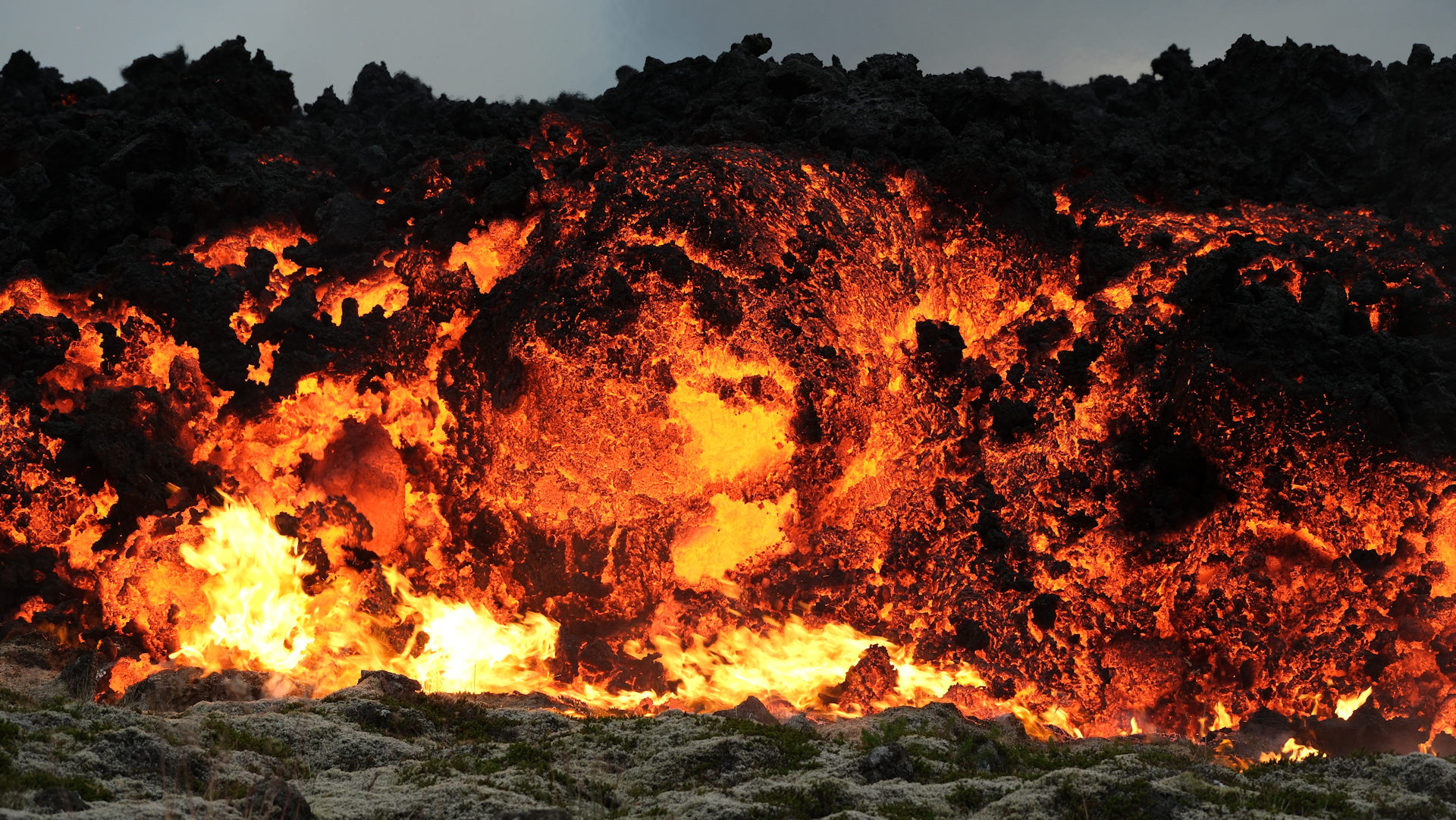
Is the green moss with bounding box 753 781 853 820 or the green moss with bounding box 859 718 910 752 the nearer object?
the green moss with bounding box 753 781 853 820

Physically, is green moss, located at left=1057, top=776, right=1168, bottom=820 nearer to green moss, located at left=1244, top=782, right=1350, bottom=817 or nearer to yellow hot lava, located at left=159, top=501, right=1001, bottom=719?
green moss, located at left=1244, top=782, right=1350, bottom=817

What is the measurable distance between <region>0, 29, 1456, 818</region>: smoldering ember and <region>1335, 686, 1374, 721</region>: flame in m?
0.08

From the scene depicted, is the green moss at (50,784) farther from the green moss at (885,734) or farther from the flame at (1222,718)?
the flame at (1222,718)

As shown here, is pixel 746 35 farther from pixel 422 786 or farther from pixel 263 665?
pixel 422 786

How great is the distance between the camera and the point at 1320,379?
15.9m

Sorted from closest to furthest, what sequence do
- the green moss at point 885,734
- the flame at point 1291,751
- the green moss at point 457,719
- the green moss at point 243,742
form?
the green moss at point 243,742
the green moss at point 885,734
the green moss at point 457,719
the flame at point 1291,751

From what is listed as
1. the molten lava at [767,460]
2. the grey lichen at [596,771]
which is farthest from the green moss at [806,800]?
the molten lava at [767,460]

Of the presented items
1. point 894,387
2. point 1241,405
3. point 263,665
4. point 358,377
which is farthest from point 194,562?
point 1241,405

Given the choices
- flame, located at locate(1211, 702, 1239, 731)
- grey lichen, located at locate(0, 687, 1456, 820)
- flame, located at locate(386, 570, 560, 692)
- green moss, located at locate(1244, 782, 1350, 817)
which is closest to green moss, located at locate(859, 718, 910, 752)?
grey lichen, located at locate(0, 687, 1456, 820)

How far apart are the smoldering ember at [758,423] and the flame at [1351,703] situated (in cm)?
8

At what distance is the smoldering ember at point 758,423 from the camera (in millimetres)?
15508

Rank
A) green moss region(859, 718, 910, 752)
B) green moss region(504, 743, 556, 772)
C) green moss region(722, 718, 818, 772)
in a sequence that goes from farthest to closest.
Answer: green moss region(859, 718, 910, 752), green moss region(722, 718, 818, 772), green moss region(504, 743, 556, 772)

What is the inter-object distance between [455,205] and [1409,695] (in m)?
14.8

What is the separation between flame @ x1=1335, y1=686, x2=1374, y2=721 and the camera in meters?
15.0
